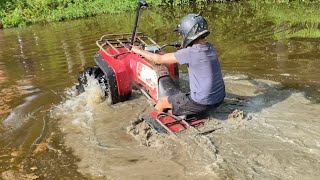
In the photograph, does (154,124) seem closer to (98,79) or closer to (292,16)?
(98,79)

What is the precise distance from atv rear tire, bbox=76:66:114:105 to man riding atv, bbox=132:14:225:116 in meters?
1.90

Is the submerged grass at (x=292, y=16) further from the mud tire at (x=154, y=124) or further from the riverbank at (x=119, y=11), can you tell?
the mud tire at (x=154, y=124)

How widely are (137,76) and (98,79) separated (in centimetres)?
112

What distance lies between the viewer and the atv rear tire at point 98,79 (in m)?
7.27

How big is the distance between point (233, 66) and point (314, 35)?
3.66 m

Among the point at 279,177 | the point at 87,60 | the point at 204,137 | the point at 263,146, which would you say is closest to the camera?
the point at 279,177

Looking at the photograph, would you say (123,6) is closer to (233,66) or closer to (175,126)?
(233,66)

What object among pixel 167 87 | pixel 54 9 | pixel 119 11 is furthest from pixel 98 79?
pixel 54 9

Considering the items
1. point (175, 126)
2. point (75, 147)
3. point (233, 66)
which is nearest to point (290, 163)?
point (175, 126)

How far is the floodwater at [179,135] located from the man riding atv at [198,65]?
36cm

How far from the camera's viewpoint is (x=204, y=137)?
509 cm

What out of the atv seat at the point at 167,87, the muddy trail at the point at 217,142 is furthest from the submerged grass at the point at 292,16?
the atv seat at the point at 167,87

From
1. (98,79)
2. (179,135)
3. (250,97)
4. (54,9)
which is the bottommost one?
(54,9)

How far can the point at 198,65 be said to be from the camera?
17.2 feet
